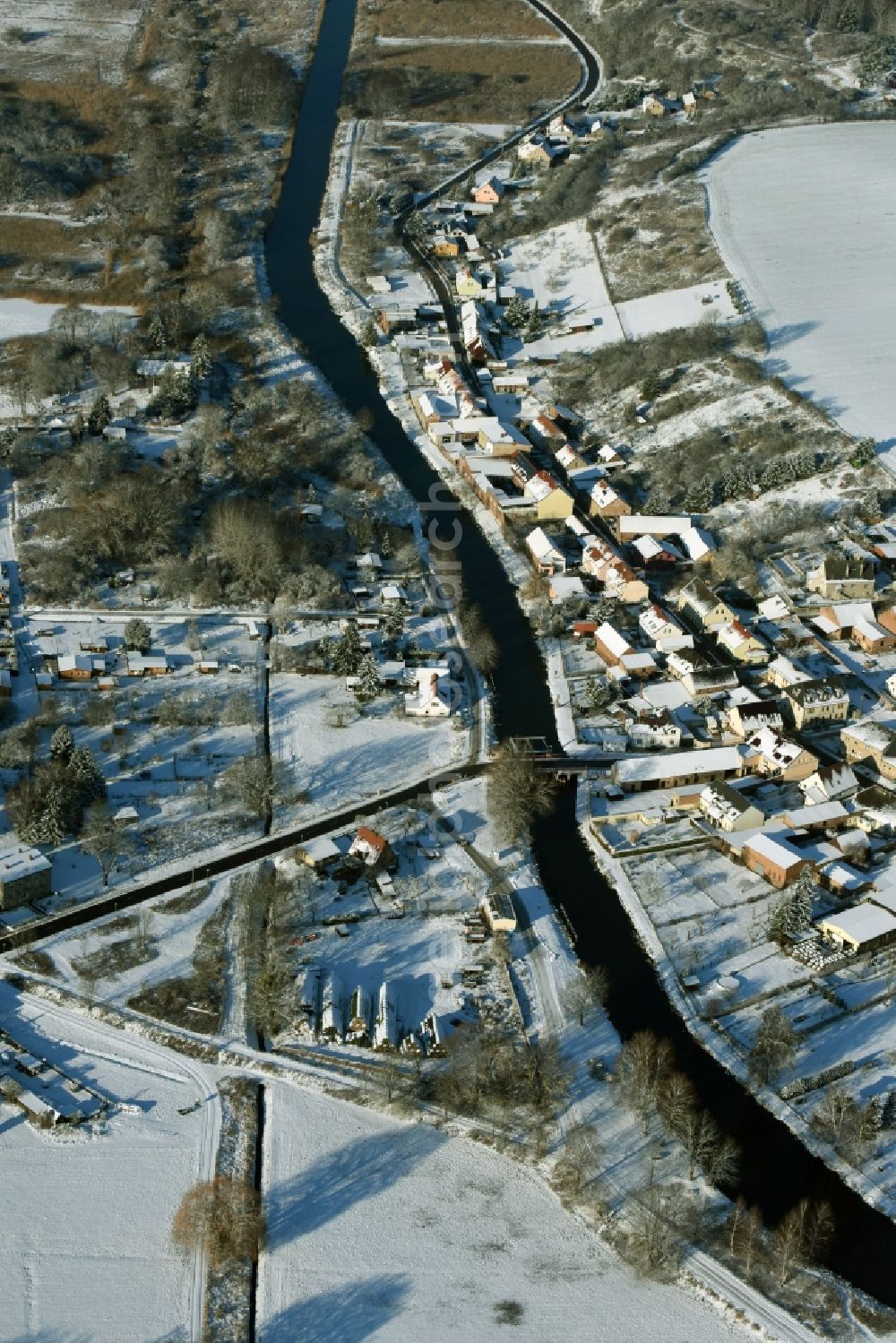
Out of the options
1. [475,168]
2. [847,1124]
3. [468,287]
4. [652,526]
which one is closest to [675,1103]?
[847,1124]

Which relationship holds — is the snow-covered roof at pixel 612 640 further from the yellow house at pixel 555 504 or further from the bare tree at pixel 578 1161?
the bare tree at pixel 578 1161

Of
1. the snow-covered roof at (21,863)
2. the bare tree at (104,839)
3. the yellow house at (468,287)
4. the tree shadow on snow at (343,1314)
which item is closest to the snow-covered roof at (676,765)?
the bare tree at (104,839)

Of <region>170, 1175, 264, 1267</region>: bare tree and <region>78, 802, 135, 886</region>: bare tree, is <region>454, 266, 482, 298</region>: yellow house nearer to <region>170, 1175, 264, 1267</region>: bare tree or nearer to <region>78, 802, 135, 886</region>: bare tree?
<region>78, 802, 135, 886</region>: bare tree

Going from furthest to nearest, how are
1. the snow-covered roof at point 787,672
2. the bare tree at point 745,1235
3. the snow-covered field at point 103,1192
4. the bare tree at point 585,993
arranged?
the snow-covered roof at point 787,672 → the bare tree at point 585,993 → the bare tree at point 745,1235 → the snow-covered field at point 103,1192

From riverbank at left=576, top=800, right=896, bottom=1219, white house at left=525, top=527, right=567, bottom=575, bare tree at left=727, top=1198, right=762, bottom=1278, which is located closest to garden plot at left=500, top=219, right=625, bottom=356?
white house at left=525, top=527, right=567, bottom=575

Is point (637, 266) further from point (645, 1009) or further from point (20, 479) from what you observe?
point (645, 1009)

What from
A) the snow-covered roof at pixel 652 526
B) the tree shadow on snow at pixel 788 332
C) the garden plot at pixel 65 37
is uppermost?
the garden plot at pixel 65 37
